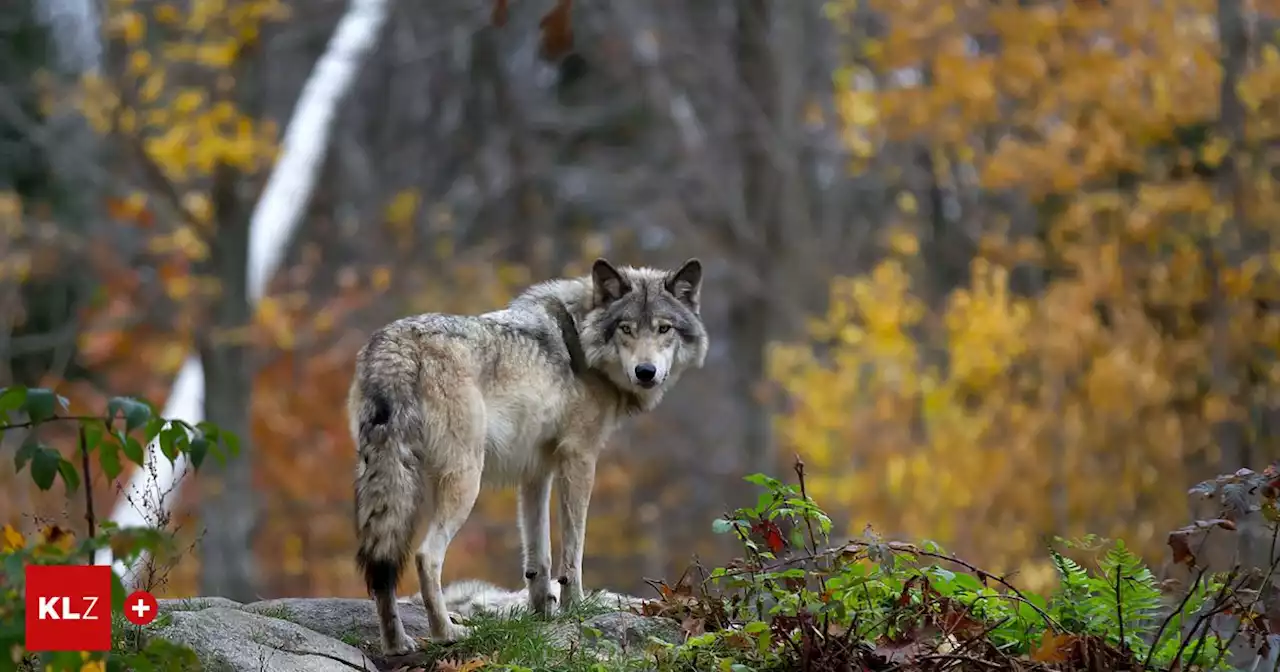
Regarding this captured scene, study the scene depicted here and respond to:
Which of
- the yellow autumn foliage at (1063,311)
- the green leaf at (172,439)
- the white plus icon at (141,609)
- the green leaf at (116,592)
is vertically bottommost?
the green leaf at (116,592)

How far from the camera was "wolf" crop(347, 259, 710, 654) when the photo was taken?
5582 millimetres

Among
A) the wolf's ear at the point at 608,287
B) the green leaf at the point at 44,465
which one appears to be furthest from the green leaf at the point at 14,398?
the wolf's ear at the point at 608,287

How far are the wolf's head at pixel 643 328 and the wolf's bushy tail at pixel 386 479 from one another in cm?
142

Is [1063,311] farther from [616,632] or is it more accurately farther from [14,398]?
[14,398]

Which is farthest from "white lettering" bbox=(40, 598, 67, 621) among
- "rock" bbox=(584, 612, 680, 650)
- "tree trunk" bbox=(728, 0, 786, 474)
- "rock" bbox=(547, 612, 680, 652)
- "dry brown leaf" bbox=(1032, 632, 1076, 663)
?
"tree trunk" bbox=(728, 0, 786, 474)

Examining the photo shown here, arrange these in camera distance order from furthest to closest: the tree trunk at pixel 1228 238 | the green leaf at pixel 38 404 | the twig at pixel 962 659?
the tree trunk at pixel 1228 238, the twig at pixel 962 659, the green leaf at pixel 38 404

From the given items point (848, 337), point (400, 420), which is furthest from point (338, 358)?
point (400, 420)

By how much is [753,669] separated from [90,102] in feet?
39.9

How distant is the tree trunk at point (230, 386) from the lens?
46.7 ft

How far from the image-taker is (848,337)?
15.5m

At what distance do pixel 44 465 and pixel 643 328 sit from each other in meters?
3.56

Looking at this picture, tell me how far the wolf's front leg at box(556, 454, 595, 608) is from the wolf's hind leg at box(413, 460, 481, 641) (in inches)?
28.0

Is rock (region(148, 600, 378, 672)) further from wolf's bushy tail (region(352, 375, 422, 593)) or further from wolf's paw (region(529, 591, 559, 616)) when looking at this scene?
wolf's paw (region(529, 591, 559, 616))

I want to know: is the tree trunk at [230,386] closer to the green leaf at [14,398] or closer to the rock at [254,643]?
the rock at [254,643]
